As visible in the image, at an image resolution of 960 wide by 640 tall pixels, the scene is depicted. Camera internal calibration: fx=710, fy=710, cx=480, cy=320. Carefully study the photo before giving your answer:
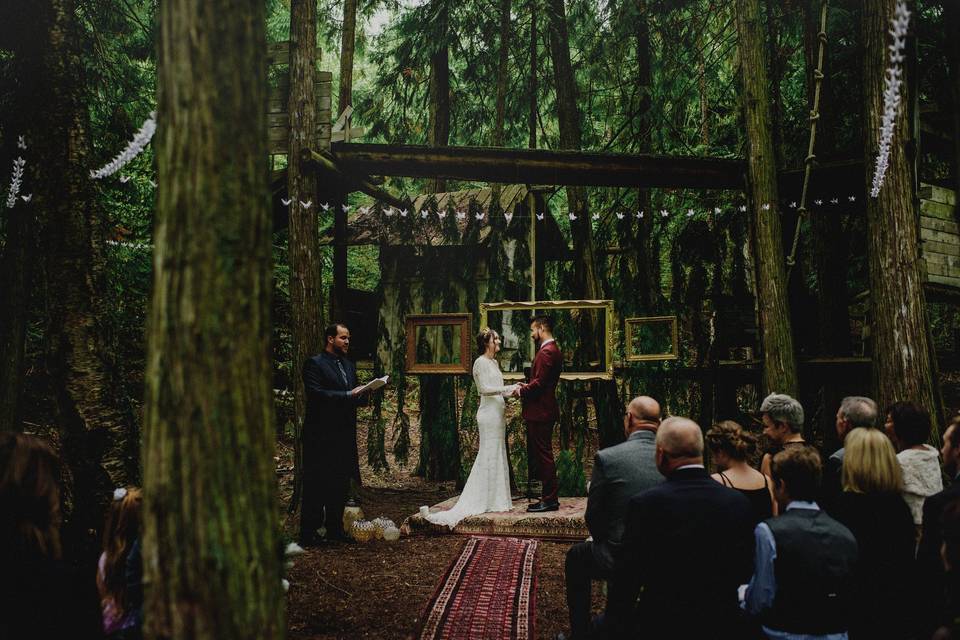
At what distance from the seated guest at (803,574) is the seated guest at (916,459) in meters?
1.45

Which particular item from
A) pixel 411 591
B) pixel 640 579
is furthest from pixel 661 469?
pixel 411 591

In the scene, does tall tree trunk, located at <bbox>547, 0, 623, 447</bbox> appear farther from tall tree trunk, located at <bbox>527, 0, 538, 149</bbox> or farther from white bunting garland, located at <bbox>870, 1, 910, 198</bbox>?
white bunting garland, located at <bbox>870, 1, 910, 198</bbox>

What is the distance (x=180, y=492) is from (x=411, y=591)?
4.36 m

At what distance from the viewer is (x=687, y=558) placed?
322cm

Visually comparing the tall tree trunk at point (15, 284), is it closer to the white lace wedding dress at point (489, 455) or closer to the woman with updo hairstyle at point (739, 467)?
the white lace wedding dress at point (489, 455)

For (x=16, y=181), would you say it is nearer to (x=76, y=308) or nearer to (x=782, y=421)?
(x=76, y=308)

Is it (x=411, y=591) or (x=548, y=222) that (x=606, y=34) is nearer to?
(x=548, y=222)

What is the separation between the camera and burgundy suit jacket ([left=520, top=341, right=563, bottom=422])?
9000 millimetres

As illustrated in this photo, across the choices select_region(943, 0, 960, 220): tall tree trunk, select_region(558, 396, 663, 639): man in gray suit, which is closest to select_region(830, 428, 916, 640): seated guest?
select_region(558, 396, 663, 639): man in gray suit

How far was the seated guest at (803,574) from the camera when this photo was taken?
320 cm

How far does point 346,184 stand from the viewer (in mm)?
10461

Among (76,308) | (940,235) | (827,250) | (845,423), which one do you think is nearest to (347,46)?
(76,308)

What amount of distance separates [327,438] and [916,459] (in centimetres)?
575

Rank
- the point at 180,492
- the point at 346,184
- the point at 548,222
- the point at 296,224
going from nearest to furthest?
the point at 180,492 → the point at 296,224 → the point at 346,184 → the point at 548,222
